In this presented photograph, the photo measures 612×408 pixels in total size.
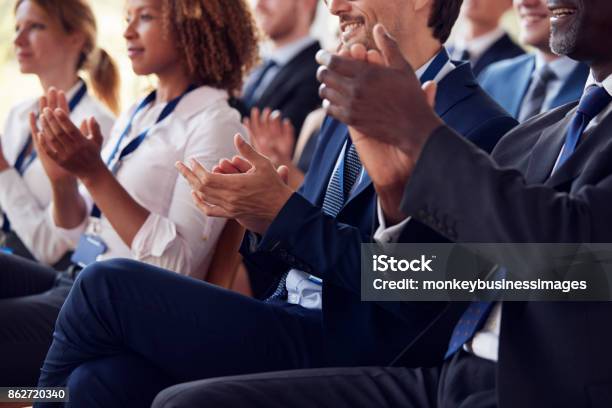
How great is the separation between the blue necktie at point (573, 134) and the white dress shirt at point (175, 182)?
104cm

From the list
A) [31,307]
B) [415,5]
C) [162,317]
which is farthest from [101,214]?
[415,5]

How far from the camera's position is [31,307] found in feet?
7.89

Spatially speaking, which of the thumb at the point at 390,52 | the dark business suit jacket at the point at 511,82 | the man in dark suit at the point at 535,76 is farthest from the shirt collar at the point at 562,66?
the thumb at the point at 390,52

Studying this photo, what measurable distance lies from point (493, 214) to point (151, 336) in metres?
0.76

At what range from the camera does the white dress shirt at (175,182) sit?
235cm

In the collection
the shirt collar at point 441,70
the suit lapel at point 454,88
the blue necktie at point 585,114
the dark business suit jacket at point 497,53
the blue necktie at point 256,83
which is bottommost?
the blue necktie at point 256,83

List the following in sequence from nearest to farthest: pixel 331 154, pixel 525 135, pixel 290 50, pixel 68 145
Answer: pixel 525 135
pixel 331 154
pixel 68 145
pixel 290 50

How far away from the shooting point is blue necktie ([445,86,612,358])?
1442 millimetres

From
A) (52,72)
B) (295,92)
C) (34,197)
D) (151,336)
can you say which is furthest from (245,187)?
(295,92)

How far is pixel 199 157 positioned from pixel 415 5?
756mm

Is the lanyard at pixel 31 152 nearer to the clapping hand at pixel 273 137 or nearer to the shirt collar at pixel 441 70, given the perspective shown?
the clapping hand at pixel 273 137

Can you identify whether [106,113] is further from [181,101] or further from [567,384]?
[567,384]

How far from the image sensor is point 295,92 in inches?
175

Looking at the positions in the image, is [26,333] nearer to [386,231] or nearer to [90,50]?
[386,231]
